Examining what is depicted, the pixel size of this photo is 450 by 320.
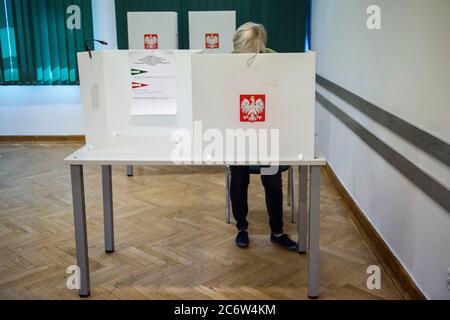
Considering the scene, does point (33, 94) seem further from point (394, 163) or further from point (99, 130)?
point (394, 163)

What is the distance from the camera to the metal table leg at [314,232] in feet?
7.89

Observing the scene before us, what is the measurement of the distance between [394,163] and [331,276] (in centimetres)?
64

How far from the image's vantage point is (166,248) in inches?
122

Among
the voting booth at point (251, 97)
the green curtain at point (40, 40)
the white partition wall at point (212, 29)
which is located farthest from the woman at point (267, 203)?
the green curtain at point (40, 40)

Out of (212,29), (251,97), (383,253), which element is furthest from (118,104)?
(212,29)

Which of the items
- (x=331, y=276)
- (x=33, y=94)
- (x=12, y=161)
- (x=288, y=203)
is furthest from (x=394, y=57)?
(x=33, y=94)

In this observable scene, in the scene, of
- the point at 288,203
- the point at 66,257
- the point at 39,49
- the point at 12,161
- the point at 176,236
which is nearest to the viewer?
the point at 66,257

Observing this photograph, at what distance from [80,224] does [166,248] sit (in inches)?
29.3

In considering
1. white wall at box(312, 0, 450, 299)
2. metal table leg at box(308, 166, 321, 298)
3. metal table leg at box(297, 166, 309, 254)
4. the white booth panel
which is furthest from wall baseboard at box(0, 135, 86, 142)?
metal table leg at box(308, 166, 321, 298)

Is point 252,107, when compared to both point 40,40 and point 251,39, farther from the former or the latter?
point 40,40

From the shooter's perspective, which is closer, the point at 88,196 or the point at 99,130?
the point at 99,130

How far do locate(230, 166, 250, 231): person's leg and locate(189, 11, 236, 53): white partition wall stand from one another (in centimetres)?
227

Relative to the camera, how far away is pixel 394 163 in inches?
105

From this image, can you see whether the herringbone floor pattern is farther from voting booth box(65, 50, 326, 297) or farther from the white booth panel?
the white booth panel
